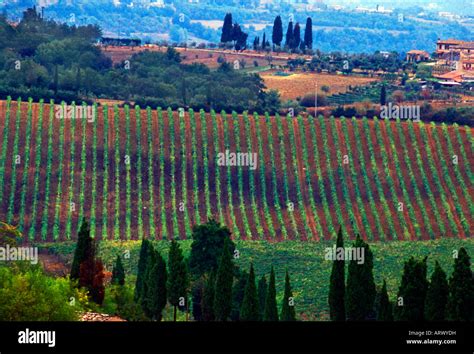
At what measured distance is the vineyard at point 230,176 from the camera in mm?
73062

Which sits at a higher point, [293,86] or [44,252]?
[293,86]

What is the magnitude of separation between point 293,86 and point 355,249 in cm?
6940

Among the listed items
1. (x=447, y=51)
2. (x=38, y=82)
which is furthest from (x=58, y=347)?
(x=447, y=51)

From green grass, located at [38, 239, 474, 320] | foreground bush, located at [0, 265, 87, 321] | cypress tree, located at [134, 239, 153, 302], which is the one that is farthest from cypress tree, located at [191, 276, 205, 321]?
foreground bush, located at [0, 265, 87, 321]

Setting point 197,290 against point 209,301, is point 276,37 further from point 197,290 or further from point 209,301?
point 209,301

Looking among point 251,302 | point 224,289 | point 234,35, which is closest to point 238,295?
point 224,289

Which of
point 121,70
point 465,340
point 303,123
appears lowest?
point 465,340

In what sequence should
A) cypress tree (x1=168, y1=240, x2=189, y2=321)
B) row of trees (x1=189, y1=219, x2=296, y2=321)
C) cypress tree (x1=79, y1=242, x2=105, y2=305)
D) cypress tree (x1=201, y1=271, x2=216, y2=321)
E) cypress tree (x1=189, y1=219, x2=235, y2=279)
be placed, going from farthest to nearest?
1. cypress tree (x1=189, y1=219, x2=235, y2=279)
2. cypress tree (x1=79, y1=242, x2=105, y2=305)
3. cypress tree (x1=168, y1=240, x2=189, y2=321)
4. cypress tree (x1=201, y1=271, x2=216, y2=321)
5. row of trees (x1=189, y1=219, x2=296, y2=321)

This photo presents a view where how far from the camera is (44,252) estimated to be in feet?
218

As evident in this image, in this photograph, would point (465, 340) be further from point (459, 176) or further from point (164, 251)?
point (459, 176)

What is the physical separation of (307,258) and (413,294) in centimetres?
2617

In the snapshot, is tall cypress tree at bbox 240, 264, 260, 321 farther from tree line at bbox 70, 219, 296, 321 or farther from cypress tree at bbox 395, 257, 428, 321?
cypress tree at bbox 395, 257, 428, 321

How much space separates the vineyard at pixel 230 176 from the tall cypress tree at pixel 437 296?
31.8m

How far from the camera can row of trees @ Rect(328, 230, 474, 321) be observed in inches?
1528
